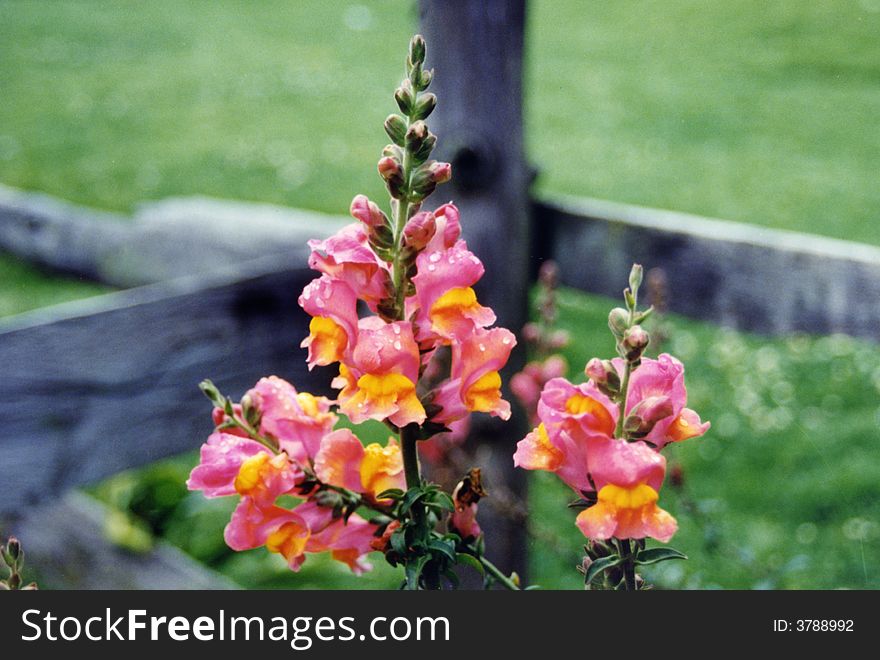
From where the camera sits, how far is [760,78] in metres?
6.85

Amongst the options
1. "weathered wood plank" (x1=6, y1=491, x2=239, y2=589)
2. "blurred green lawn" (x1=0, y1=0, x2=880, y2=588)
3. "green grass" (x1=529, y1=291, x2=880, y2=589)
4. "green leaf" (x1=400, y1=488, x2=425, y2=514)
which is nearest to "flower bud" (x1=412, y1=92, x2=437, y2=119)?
"green leaf" (x1=400, y1=488, x2=425, y2=514)

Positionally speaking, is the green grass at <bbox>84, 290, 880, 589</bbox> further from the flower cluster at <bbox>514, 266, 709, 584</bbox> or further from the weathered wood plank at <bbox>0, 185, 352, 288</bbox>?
the flower cluster at <bbox>514, 266, 709, 584</bbox>

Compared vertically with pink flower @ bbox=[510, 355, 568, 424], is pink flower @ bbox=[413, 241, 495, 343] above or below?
above

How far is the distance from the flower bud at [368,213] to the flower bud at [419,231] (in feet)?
0.05

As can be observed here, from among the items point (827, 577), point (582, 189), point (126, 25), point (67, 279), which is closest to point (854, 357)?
point (827, 577)

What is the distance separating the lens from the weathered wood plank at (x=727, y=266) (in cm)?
164

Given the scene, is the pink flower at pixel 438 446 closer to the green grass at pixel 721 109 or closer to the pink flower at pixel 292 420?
the pink flower at pixel 292 420

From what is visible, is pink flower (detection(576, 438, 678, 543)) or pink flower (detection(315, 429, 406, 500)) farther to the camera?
pink flower (detection(315, 429, 406, 500))

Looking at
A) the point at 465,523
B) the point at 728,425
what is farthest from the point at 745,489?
the point at 465,523

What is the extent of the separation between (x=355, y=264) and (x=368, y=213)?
4 centimetres

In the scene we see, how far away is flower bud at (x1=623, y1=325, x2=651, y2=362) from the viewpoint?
0.56 meters

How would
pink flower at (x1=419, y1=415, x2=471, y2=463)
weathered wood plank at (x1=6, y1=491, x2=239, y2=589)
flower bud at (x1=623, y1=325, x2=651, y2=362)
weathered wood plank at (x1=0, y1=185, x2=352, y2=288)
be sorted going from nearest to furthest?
1. flower bud at (x1=623, y1=325, x2=651, y2=362)
2. pink flower at (x1=419, y1=415, x2=471, y2=463)
3. weathered wood plank at (x1=6, y1=491, x2=239, y2=589)
4. weathered wood plank at (x1=0, y1=185, x2=352, y2=288)

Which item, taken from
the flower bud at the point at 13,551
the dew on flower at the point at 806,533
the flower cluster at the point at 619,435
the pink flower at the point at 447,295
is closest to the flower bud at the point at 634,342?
the flower cluster at the point at 619,435
